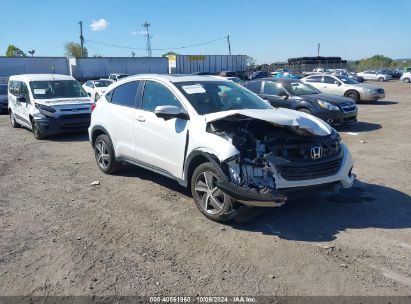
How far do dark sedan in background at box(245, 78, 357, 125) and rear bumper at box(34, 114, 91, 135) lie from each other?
544 cm

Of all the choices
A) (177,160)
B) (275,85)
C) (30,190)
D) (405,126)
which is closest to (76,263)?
(177,160)

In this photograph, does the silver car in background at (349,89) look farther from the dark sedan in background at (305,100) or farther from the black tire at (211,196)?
the black tire at (211,196)

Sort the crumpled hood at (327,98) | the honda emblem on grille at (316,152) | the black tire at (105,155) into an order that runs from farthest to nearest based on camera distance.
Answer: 1. the crumpled hood at (327,98)
2. the black tire at (105,155)
3. the honda emblem on grille at (316,152)

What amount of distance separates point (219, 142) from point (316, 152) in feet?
3.92

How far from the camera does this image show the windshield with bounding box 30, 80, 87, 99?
1195 centimetres

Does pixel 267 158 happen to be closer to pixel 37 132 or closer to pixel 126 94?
pixel 126 94

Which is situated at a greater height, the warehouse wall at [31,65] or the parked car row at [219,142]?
the warehouse wall at [31,65]

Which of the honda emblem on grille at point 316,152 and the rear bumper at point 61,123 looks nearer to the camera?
the honda emblem on grille at point 316,152

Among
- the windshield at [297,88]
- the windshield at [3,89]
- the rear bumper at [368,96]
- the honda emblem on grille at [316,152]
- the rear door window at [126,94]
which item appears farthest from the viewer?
the windshield at [3,89]

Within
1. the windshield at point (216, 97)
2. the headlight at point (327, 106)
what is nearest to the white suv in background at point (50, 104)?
the windshield at point (216, 97)

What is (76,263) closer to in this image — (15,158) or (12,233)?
(12,233)

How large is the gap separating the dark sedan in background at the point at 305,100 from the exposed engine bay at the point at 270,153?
667 cm

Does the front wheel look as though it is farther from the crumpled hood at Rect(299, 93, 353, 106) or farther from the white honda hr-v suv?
the crumpled hood at Rect(299, 93, 353, 106)

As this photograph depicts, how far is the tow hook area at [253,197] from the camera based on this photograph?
4.34 m
